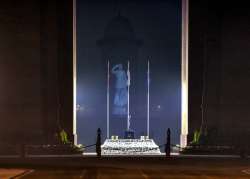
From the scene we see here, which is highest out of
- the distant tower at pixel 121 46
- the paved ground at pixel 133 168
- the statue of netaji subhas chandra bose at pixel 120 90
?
the distant tower at pixel 121 46

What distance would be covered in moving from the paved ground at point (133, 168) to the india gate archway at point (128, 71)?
21.4m

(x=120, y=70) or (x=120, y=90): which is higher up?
(x=120, y=70)

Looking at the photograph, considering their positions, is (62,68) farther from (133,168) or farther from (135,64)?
(135,64)

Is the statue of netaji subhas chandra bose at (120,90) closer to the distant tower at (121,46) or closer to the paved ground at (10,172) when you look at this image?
the distant tower at (121,46)

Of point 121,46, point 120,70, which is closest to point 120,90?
point 120,70

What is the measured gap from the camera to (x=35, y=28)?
83.0 ft

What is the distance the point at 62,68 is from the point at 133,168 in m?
8.67

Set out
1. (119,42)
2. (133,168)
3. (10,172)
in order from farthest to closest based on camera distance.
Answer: (119,42) → (133,168) → (10,172)

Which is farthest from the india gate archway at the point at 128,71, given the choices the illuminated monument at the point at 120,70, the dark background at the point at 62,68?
the dark background at the point at 62,68

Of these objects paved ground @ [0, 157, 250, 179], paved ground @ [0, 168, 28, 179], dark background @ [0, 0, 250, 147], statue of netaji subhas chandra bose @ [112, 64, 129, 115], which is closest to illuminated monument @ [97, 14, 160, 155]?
statue of netaji subhas chandra bose @ [112, 64, 129, 115]

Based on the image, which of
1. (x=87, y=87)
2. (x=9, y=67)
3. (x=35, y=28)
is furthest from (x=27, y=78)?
(x=87, y=87)

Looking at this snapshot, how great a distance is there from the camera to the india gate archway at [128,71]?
4356 centimetres

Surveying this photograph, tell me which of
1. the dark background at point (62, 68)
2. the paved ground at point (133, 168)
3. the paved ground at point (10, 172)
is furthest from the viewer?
the dark background at point (62, 68)

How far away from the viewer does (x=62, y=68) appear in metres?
25.5
